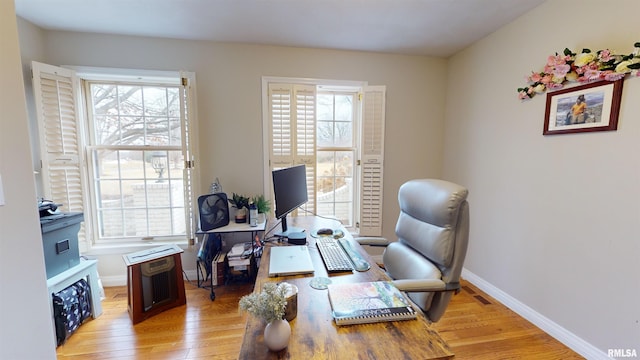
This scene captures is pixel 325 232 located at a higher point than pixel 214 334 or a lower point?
higher

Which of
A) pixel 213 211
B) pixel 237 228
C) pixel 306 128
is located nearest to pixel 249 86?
pixel 306 128

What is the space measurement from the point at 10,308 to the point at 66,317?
1.11m

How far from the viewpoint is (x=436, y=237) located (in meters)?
1.29

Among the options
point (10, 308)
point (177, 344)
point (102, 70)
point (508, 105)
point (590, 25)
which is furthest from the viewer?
point (102, 70)

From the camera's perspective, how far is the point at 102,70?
2.29 m

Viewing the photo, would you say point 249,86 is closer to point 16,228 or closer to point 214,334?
point 16,228

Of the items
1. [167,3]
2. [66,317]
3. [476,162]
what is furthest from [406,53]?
[66,317]

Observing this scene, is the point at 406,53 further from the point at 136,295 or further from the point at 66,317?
the point at 66,317

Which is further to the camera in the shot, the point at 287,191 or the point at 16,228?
the point at 287,191

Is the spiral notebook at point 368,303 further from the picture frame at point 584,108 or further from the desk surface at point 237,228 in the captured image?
the picture frame at point 584,108

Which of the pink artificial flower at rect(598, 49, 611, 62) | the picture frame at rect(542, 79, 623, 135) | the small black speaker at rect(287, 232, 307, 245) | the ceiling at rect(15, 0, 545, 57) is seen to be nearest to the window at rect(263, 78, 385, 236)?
the ceiling at rect(15, 0, 545, 57)

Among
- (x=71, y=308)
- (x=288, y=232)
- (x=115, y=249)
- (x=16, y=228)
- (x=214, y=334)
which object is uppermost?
(x=16, y=228)

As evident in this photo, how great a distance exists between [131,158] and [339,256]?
233 cm

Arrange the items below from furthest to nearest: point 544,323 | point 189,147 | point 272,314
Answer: point 189,147
point 544,323
point 272,314
